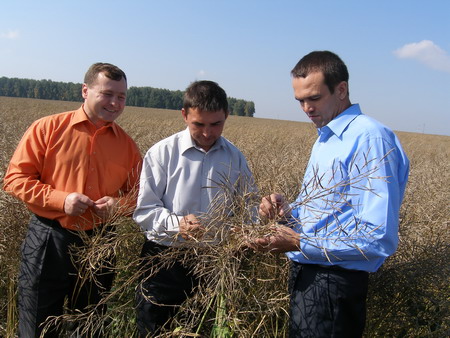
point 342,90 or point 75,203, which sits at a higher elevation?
point 342,90

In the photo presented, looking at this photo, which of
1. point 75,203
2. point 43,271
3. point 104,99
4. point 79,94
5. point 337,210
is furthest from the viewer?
point 79,94

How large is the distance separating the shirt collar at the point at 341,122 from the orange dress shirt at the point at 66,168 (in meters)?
1.19

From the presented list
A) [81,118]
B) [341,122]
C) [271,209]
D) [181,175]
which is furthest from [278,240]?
[81,118]

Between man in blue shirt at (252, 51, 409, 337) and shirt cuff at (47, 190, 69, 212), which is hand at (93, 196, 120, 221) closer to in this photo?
shirt cuff at (47, 190, 69, 212)

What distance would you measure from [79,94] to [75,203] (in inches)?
3221

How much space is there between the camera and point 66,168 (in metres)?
2.33

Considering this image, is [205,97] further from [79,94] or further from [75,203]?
[79,94]

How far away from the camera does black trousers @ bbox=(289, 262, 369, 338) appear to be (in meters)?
1.72

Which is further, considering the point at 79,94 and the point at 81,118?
the point at 79,94

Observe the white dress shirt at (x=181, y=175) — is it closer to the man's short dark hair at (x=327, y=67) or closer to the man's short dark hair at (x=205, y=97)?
the man's short dark hair at (x=205, y=97)

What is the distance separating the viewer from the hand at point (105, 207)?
87.1 inches

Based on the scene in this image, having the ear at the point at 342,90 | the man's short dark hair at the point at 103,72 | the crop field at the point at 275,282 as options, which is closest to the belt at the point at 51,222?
the crop field at the point at 275,282

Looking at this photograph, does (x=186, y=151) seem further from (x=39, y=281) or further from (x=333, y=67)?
(x=39, y=281)

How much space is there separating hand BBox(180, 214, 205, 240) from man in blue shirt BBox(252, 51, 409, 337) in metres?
0.27
